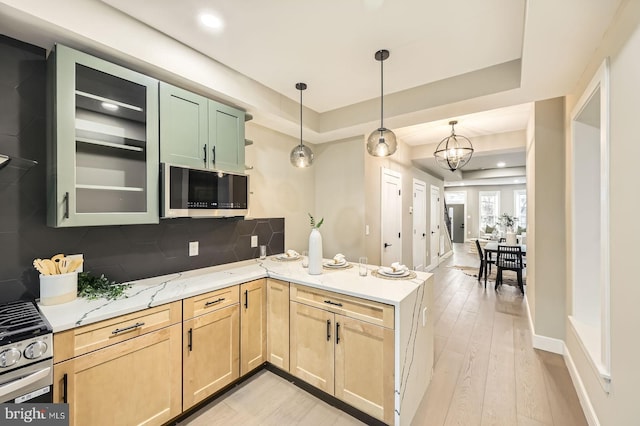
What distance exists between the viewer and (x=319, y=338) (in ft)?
6.72

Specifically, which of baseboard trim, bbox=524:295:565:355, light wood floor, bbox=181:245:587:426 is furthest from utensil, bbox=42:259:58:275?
baseboard trim, bbox=524:295:565:355

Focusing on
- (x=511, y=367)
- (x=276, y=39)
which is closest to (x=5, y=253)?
(x=276, y=39)

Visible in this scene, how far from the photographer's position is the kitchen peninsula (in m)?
1.44

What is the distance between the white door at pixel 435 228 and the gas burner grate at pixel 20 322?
672 cm

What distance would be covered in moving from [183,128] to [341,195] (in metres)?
2.19

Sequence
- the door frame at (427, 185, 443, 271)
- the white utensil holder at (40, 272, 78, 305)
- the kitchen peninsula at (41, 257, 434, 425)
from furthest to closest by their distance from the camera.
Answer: the door frame at (427, 185, 443, 271)
the white utensil holder at (40, 272, 78, 305)
the kitchen peninsula at (41, 257, 434, 425)

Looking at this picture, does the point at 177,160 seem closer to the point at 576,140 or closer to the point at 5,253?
the point at 5,253

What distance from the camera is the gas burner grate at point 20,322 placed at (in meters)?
1.19

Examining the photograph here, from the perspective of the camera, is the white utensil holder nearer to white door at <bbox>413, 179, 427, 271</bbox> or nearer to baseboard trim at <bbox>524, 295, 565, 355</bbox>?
baseboard trim at <bbox>524, 295, 565, 355</bbox>

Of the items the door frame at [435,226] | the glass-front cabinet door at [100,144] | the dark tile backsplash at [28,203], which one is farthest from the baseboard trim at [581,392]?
the door frame at [435,226]

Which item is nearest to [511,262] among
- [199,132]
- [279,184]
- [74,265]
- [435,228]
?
[435,228]

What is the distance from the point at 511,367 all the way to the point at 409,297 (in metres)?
1.67

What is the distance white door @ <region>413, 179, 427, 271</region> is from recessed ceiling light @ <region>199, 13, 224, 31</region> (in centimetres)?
462

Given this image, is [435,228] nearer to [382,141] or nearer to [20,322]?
[382,141]
